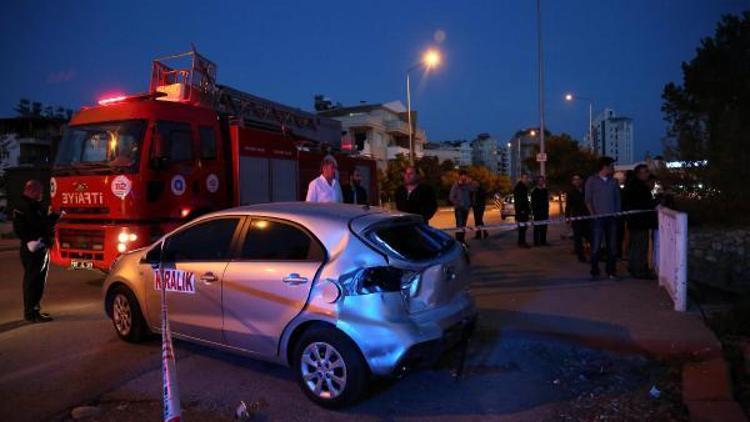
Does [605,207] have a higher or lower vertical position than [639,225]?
higher

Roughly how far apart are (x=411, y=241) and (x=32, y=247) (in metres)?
5.13

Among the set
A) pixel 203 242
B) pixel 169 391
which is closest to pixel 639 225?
pixel 203 242

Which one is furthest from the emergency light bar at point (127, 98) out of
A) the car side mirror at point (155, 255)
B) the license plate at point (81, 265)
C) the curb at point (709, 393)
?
the curb at point (709, 393)

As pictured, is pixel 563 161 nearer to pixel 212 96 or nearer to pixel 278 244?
pixel 212 96

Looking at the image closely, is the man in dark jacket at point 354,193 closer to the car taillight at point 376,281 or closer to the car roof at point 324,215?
the car roof at point 324,215

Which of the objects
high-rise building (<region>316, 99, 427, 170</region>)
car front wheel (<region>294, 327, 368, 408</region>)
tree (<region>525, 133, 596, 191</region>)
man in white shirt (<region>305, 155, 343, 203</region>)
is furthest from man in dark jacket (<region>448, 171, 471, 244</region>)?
high-rise building (<region>316, 99, 427, 170</region>)

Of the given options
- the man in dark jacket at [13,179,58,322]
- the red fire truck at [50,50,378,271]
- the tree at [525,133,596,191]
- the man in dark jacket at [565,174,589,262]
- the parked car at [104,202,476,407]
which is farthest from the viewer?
the tree at [525,133,596,191]

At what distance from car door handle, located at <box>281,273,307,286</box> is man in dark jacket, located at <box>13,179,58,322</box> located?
4.36 meters

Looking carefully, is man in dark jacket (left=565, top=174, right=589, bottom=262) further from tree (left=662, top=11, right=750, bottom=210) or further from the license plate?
the license plate

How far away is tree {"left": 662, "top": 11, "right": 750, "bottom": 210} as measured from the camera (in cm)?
1491

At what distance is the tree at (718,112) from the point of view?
14.9 m

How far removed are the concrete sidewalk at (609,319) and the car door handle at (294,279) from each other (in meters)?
1.89

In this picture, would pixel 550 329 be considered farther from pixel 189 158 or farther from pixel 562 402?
pixel 189 158

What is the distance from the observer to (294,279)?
15.3 ft
